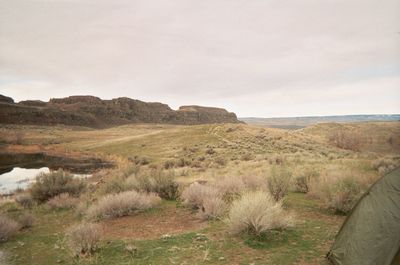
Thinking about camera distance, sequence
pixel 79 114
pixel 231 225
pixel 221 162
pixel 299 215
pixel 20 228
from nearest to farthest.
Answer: pixel 231 225
pixel 299 215
pixel 20 228
pixel 221 162
pixel 79 114

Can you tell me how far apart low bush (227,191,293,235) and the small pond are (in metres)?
17.5

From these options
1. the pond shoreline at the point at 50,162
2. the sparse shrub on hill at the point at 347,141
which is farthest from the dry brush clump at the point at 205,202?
the sparse shrub on hill at the point at 347,141

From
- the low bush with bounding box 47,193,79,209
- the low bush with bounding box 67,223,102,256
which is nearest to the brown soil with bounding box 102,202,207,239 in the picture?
the low bush with bounding box 67,223,102,256

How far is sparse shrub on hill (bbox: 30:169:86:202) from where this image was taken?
1416cm

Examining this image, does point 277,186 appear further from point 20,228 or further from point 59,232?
point 20,228

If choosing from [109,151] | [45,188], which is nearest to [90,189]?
[45,188]

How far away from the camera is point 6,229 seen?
8805 millimetres

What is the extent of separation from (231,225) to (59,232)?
209 inches

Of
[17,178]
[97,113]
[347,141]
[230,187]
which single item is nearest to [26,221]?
[230,187]

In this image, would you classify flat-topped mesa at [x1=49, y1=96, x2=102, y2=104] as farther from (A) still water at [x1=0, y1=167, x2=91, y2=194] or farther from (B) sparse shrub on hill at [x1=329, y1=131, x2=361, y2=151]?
(B) sparse shrub on hill at [x1=329, y1=131, x2=361, y2=151]

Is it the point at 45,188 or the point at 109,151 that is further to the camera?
the point at 109,151

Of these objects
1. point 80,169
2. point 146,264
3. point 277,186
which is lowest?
point 80,169

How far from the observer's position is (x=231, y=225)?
757cm

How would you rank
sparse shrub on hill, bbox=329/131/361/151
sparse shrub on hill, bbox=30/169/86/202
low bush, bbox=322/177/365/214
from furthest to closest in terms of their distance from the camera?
sparse shrub on hill, bbox=329/131/361/151 < sparse shrub on hill, bbox=30/169/86/202 < low bush, bbox=322/177/365/214
